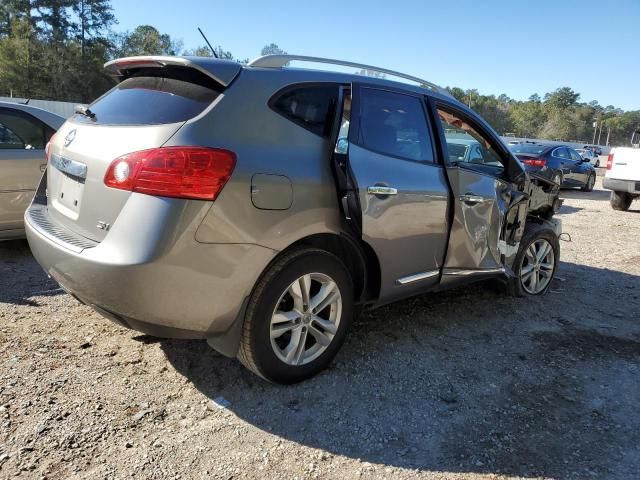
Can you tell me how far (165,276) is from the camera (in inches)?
92.4

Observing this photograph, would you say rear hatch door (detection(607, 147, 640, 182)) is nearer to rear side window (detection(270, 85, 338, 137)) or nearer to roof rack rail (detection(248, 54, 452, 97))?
roof rack rail (detection(248, 54, 452, 97))

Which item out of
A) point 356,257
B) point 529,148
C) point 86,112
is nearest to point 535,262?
point 356,257

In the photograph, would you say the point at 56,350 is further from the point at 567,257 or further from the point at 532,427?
the point at 567,257

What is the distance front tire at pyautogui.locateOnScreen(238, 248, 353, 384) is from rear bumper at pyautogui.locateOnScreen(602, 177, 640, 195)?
34.4 feet

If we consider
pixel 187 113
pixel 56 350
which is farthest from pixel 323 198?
pixel 56 350

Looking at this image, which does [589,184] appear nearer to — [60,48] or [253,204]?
[253,204]

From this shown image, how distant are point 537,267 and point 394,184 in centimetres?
254

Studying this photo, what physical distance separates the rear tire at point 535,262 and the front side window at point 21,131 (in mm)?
5043

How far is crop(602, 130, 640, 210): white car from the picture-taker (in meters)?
11.2

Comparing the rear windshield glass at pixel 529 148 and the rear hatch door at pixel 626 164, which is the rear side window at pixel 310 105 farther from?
the rear windshield glass at pixel 529 148

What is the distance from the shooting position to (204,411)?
2764 millimetres

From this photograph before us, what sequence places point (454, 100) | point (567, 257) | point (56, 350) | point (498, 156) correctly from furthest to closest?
point (567, 257)
point (498, 156)
point (454, 100)
point (56, 350)

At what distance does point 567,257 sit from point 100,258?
6337 millimetres

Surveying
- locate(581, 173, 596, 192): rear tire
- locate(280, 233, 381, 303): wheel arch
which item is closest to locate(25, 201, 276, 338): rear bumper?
locate(280, 233, 381, 303): wheel arch
